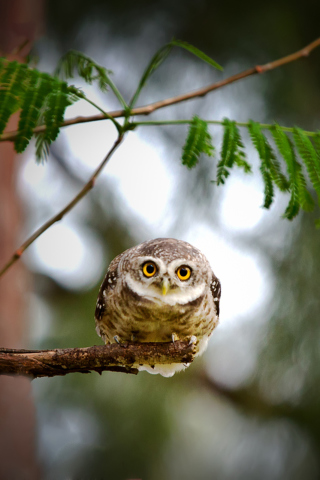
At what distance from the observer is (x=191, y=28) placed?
3.77 metres

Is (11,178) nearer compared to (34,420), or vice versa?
(34,420)

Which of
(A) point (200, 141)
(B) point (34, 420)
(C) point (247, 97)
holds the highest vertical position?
(C) point (247, 97)

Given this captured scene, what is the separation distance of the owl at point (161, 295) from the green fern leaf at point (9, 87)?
655mm

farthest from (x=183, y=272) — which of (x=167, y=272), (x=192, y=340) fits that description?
(x=192, y=340)

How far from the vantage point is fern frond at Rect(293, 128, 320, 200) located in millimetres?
1421

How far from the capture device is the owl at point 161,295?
64.0 inches

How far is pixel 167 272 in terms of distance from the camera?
5.27 feet

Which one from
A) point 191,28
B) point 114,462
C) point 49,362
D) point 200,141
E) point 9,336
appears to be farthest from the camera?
point 191,28

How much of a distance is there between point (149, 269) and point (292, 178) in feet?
1.80

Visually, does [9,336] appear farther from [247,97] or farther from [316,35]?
[316,35]

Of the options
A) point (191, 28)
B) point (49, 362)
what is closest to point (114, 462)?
point (49, 362)

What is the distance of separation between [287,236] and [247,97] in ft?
3.42

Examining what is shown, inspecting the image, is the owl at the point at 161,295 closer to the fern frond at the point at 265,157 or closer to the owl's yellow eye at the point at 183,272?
the owl's yellow eye at the point at 183,272

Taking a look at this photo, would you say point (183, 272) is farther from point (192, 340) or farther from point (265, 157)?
point (265, 157)
